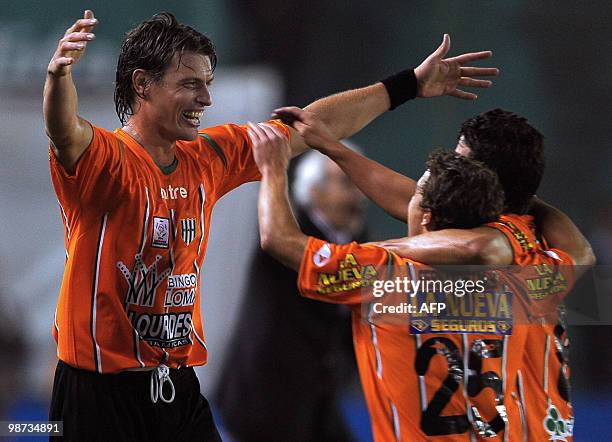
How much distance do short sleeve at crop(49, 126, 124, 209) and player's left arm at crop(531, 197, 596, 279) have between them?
1.29 m

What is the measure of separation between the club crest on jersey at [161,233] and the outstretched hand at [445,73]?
1.09 meters

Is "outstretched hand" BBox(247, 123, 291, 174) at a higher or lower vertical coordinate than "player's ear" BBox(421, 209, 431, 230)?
higher

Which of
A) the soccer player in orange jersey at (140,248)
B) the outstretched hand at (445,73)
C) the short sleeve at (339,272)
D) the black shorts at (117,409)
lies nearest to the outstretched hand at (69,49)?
the soccer player in orange jersey at (140,248)

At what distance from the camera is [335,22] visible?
391 cm

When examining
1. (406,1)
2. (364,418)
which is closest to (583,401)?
(364,418)

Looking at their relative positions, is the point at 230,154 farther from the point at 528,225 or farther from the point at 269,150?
the point at 528,225

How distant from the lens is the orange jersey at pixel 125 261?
2340mm

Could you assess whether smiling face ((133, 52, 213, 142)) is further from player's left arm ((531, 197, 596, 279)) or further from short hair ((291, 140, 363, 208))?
short hair ((291, 140, 363, 208))

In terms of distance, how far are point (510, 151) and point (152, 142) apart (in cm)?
107

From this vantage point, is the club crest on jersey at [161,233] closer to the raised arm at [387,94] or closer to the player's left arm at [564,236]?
the raised arm at [387,94]

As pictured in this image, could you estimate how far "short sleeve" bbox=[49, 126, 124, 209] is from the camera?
7.32 ft

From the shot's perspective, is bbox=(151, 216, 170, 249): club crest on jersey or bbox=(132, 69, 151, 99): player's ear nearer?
bbox=(151, 216, 170, 249): club crest on jersey

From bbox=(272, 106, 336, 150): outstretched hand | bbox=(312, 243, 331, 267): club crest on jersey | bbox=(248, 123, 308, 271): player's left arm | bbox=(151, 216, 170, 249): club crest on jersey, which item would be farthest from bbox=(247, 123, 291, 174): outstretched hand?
bbox=(151, 216, 170, 249): club crest on jersey

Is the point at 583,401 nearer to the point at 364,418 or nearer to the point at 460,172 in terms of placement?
the point at 364,418
